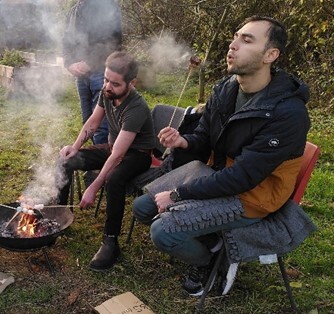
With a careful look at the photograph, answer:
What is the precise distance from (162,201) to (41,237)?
87cm

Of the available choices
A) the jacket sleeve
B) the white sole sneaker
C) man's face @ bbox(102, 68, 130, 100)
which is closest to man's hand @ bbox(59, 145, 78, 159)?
man's face @ bbox(102, 68, 130, 100)

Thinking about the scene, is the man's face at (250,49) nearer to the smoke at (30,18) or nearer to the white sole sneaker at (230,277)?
the white sole sneaker at (230,277)

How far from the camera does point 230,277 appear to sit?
3.07 metres

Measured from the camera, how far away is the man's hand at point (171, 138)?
3232 millimetres

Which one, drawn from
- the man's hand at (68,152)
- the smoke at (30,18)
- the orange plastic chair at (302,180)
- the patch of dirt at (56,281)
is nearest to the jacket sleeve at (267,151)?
the orange plastic chair at (302,180)

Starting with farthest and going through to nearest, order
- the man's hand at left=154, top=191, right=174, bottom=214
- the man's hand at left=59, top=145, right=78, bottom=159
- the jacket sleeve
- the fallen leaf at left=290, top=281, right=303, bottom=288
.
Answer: the man's hand at left=59, top=145, right=78, bottom=159 < the fallen leaf at left=290, top=281, right=303, bottom=288 < the man's hand at left=154, top=191, right=174, bottom=214 < the jacket sleeve

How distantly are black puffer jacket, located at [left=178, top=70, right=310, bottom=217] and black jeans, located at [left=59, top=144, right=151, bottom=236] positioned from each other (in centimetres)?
76

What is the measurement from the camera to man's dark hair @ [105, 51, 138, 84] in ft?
11.7

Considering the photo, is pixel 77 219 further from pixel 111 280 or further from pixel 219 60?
pixel 219 60

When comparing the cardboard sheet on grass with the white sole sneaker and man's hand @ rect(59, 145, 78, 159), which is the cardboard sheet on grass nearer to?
the white sole sneaker

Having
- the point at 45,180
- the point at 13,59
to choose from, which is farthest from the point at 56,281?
the point at 13,59

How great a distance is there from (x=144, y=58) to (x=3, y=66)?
318 cm

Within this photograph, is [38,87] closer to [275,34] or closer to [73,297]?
[73,297]

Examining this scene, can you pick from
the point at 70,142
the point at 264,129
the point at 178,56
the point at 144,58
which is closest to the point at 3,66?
the point at 144,58
